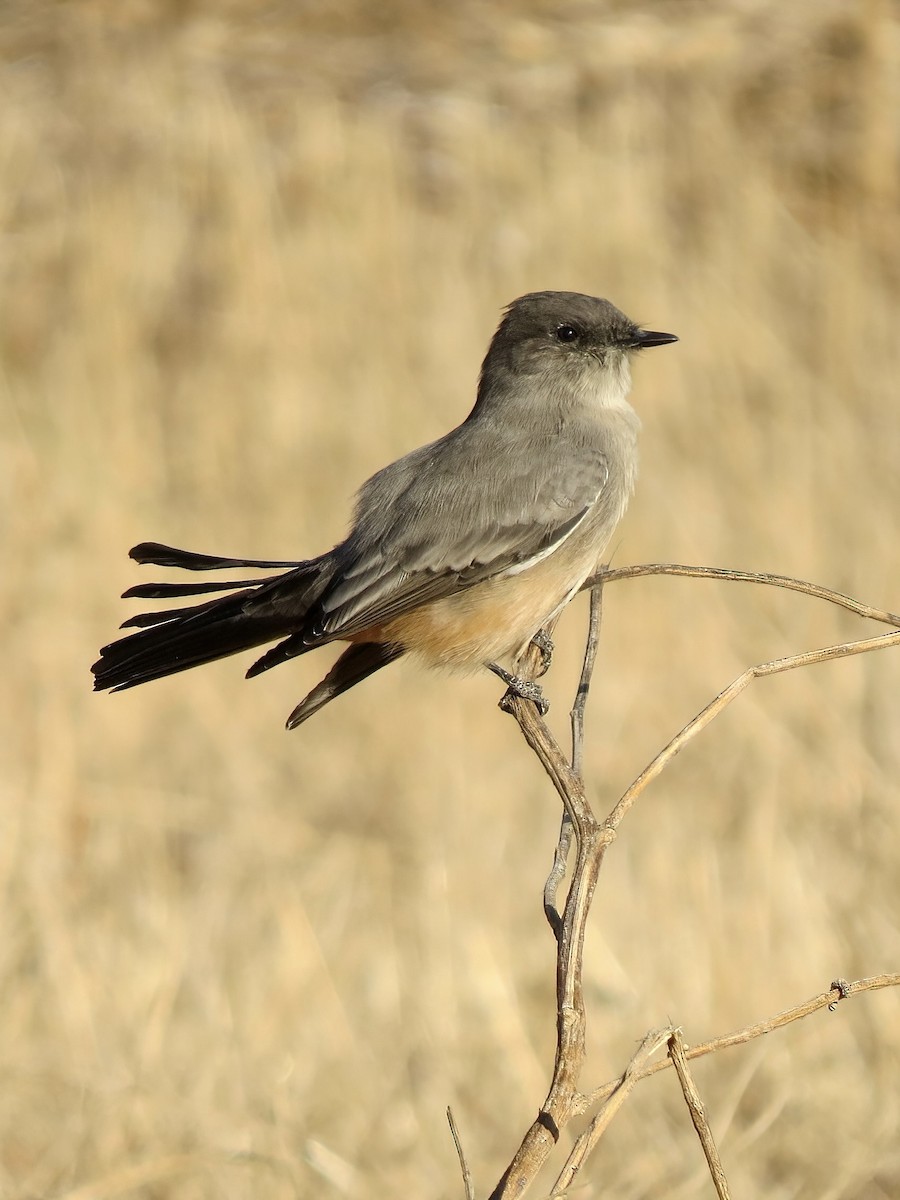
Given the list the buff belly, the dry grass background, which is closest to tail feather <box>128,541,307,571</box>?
the buff belly

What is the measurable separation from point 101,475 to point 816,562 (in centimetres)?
282

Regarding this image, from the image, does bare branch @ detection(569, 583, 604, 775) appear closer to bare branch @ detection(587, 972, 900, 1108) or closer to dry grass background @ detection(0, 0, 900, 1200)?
bare branch @ detection(587, 972, 900, 1108)

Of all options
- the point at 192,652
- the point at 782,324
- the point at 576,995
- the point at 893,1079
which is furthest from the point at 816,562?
the point at 576,995

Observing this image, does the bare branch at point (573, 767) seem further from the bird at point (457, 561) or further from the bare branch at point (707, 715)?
the bird at point (457, 561)

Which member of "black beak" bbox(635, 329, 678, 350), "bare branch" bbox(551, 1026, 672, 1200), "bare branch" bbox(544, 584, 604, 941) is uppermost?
"black beak" bbox(635, 329, 678, 350)

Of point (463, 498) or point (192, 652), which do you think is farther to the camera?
point (463, 498)

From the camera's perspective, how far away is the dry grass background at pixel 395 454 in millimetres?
4863

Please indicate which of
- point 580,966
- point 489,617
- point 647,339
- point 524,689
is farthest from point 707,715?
point 647,339

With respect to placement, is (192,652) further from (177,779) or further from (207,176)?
(207,176)

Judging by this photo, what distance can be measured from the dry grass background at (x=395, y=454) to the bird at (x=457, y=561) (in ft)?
6.22

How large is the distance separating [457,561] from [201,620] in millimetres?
574

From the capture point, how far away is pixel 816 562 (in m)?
5.80

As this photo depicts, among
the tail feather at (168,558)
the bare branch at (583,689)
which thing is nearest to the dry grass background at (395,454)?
the tail feather at (168,558)

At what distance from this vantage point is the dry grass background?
191 inches
